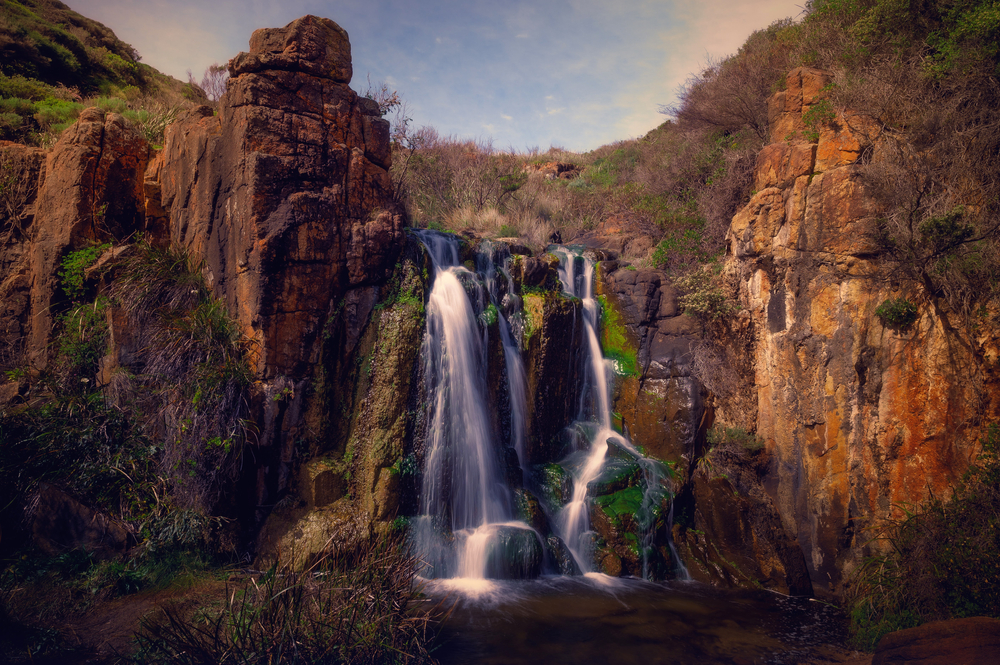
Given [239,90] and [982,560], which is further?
[239,90]

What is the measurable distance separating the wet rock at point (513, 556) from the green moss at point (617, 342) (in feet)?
14.2

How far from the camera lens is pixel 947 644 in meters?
4.80

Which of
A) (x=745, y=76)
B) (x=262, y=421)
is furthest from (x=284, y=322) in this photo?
(x=745, y=76)

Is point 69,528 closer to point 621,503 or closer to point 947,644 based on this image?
point 621,503

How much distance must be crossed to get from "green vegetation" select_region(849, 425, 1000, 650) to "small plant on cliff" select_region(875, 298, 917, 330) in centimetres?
169

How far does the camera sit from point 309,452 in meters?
7.31

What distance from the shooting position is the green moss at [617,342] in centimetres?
1056

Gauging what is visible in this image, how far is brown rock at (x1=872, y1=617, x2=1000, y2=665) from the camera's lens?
462 centimetres

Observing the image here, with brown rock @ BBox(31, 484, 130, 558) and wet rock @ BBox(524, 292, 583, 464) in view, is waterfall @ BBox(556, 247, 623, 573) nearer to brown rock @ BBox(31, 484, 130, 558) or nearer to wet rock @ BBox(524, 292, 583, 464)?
wet rock @ BBox(524, 292, 583, 464)

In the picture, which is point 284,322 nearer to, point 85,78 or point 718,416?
point 718,416

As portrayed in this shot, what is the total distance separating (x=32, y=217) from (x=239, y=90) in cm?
393

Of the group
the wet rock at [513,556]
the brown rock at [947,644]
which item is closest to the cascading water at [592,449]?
the wet rock at [513,556]

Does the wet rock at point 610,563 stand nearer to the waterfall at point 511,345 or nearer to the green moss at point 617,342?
the waterfall at point 511,345

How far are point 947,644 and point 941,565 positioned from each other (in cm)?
136
